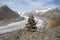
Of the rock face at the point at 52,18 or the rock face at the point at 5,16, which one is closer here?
the rock face at the point at 52,18

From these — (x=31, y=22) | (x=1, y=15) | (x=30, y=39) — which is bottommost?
(x=30, y=39)

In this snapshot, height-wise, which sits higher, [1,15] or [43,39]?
[1,15]

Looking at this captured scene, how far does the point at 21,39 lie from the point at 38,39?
10.1ft

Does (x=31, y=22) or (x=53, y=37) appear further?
(x=31, y=22)

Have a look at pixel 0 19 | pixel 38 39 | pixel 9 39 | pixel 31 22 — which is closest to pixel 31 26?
pixel 31 22

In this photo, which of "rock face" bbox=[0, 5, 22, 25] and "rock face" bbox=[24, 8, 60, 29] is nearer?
"rock face" bbox=[24, 8, 60, 29]

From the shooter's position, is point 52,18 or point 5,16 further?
point 52,18

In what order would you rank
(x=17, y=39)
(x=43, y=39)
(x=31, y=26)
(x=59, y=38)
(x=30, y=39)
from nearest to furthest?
(x=59, y=38)
(x=43, y=39)
(x=30, y=39)
(x=17, y=39)
(x=31, y=26)

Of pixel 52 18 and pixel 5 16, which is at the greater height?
pixel 5 16

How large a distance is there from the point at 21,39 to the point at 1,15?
44.3m

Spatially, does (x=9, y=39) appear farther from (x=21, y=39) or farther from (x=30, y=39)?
(x=30, y=39)

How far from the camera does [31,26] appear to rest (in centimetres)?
3169

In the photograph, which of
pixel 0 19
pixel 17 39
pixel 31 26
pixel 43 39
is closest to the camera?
pixel 43 39

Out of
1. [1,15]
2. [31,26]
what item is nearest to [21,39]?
[31,26]
